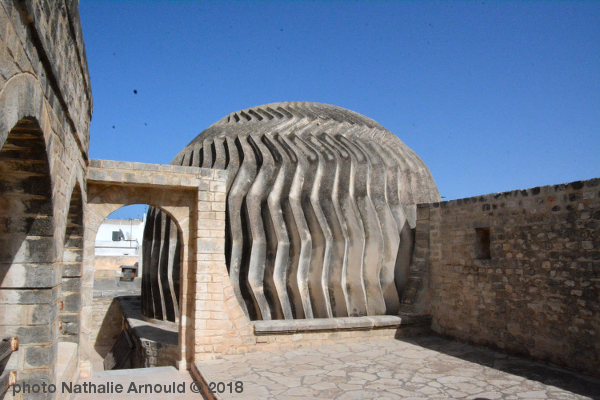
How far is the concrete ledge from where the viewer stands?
6.41 metres

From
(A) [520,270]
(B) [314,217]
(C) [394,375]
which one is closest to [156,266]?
(B) [314,217]

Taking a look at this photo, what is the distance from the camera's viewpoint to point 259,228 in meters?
7.32

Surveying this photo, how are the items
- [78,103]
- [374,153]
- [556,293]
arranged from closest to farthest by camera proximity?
[78,103] → [556,293] → [374,153]

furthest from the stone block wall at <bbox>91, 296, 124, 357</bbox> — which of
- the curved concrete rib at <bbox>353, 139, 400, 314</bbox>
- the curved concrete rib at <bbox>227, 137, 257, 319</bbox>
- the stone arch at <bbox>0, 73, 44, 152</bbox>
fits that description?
the stone arch at <bbox>0, 73, 44, 152</bbox>

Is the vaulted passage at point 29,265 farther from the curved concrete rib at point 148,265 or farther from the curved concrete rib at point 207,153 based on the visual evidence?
the curved concrete rib at point 148,265

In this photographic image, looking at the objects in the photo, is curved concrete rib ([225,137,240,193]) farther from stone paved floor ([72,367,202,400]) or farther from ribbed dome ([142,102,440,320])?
stone paved floor ([72,367,202,400])

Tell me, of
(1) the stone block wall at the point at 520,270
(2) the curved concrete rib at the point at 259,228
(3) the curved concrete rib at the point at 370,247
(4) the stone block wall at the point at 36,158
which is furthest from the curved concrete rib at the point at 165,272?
(1) the stone block wall at the point at 520,270

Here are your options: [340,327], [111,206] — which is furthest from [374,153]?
[111,206]

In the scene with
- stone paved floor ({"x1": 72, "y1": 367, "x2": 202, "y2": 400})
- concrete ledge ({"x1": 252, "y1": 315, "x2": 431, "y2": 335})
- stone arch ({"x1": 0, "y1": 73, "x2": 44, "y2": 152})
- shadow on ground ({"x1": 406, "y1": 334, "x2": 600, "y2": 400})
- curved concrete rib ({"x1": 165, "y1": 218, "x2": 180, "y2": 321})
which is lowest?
stone paved floor ({"x1": 72, "y1": 367, "x2": 202, "y2": 400})

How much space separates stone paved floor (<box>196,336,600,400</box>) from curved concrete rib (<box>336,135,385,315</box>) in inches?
32.9

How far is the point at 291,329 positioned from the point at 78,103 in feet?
13.1

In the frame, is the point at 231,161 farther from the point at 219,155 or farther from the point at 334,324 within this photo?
the point at 334,324

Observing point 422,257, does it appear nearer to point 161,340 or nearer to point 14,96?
point 161,340

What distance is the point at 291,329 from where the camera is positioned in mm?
6500
